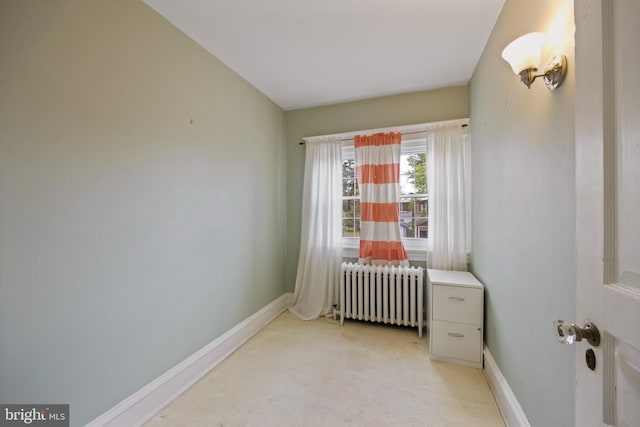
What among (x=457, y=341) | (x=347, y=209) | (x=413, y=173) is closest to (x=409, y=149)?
(x=413, y=173)

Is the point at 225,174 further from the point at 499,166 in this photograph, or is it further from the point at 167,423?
the point at 499,166

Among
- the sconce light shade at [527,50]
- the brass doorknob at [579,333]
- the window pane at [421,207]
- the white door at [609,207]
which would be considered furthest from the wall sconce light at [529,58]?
the window pane at [421,207]

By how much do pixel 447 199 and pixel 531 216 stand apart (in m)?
1.29

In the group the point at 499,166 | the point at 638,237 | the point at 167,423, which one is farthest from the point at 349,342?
the point at 638,237

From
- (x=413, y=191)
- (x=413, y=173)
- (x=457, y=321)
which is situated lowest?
(x=457, y=321)

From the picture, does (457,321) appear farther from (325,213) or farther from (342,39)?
(342,39)

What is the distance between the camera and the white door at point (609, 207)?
Result: 507 mm

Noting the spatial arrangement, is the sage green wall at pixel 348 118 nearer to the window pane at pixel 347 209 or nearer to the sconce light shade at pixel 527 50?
the window pane at pixel 347 209

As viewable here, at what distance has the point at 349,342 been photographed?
93.7 inches

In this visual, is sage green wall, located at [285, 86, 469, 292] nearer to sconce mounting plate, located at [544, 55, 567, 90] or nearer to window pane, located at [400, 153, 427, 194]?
window pane, located at [400, 153, 427, 194]

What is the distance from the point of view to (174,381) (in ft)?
5.59

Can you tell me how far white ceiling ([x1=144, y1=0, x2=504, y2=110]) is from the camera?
→ 1.62 metres

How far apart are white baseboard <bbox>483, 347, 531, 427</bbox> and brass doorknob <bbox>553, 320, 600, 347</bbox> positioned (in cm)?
107

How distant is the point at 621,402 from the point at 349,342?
81.6 inches
